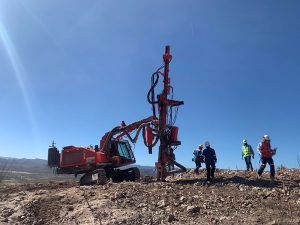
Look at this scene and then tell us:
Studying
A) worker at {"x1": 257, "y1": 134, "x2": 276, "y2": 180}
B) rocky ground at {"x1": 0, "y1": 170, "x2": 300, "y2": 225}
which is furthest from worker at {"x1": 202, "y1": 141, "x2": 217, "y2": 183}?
worker at {"x1": 257, "y1": 134, "x2": 276, "y2": 180}

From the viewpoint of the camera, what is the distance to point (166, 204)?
12.4 m

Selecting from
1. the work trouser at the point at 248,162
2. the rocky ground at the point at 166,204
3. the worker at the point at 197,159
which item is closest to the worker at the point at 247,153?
the work trouser at the point at 248,162

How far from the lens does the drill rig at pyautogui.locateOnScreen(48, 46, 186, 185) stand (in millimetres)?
17453

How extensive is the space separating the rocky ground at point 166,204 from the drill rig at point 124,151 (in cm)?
247

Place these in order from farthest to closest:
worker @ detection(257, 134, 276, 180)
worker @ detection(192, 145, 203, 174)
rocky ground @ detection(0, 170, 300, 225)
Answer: worker @ detection(192, 145, 203, 174) → worker @ detection(257, 134, 276, 180) → rocky ground @ detection(0, 170, 300, 225)

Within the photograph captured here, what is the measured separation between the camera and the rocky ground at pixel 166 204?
36.1 ft

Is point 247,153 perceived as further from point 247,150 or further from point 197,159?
point 197,159

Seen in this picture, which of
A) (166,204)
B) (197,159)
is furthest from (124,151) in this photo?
(166,204)

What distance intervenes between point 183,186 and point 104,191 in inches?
111

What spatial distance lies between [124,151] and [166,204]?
889 centimetres

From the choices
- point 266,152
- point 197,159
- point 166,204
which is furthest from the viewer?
point 197,159

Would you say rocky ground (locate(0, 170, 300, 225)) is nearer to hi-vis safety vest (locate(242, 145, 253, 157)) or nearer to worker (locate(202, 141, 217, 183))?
worker (locate(202, 141, 217, 183))

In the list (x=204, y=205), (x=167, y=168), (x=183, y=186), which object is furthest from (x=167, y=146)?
(x=204, y=205)

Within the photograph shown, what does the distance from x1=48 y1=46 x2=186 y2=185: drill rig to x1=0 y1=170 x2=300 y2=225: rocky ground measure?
8.10ft
